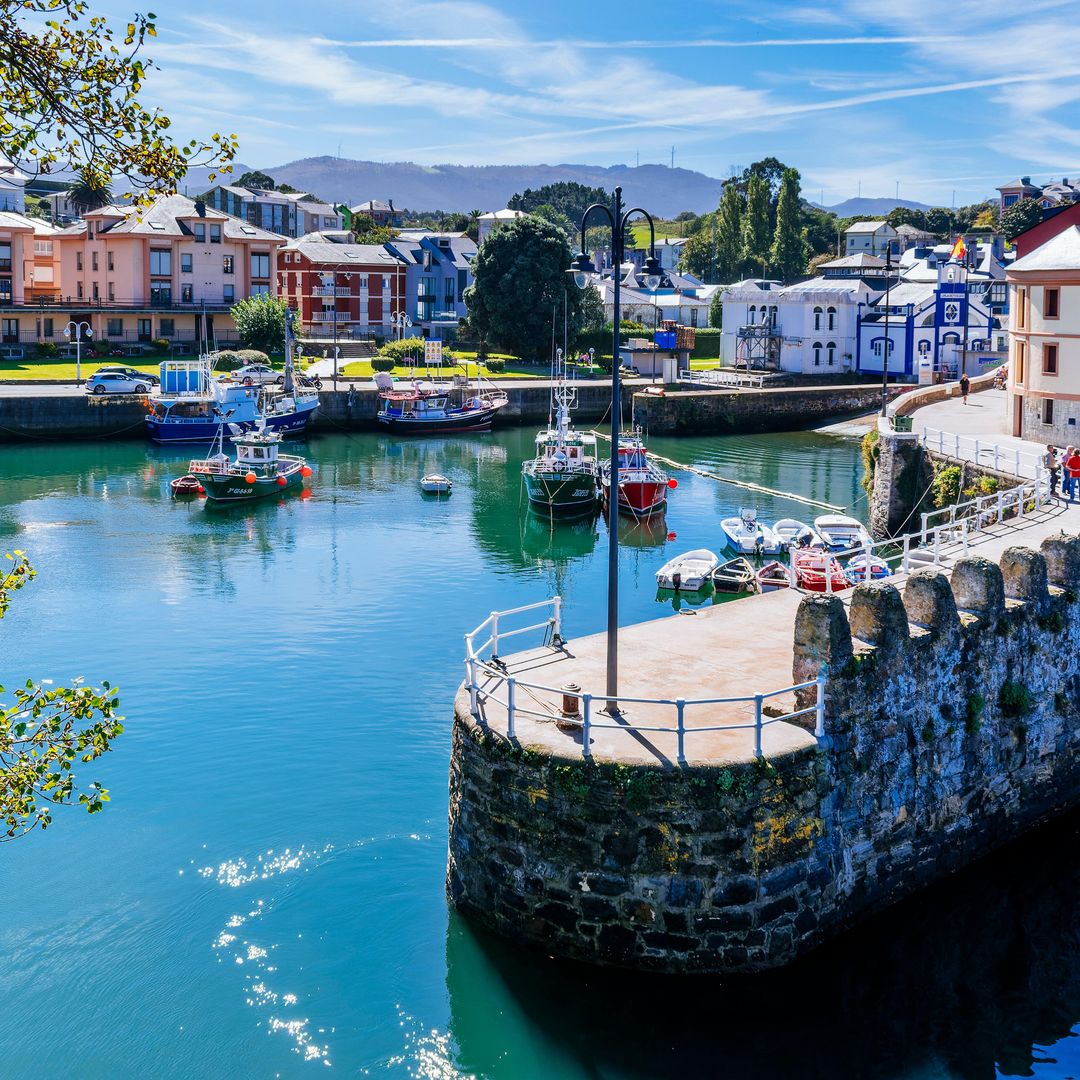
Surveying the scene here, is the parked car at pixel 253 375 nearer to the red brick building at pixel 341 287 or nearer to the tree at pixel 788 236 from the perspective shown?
the red brick building at pixel 341 287

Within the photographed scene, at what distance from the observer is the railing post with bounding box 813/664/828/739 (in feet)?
56.2

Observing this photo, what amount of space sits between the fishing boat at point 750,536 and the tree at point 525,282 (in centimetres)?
5259

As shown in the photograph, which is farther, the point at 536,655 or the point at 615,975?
the point at 536,655

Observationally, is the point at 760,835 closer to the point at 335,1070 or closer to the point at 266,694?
the point at 335,1070

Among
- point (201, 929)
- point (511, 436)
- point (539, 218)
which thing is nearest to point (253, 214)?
point (539, 218)

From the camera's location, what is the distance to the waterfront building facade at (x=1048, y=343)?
47.1 m

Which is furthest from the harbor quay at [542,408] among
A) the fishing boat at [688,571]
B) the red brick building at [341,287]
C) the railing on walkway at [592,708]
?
the railing on walkway at [592,708]

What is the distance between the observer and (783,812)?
16.8 m

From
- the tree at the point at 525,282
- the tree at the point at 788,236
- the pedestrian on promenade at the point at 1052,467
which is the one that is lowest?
the pedestrian on promenade at the point at 1052,467

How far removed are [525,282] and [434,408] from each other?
2054cm

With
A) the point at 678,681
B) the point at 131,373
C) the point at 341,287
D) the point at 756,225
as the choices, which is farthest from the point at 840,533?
the point at 756,225

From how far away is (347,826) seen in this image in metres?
23.0

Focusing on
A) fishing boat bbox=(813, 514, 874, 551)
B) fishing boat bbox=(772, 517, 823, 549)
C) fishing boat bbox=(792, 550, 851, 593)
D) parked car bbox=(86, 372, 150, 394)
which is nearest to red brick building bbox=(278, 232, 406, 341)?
parked car bbox=(86, 372, 150, 394)

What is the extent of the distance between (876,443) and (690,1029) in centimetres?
3683
